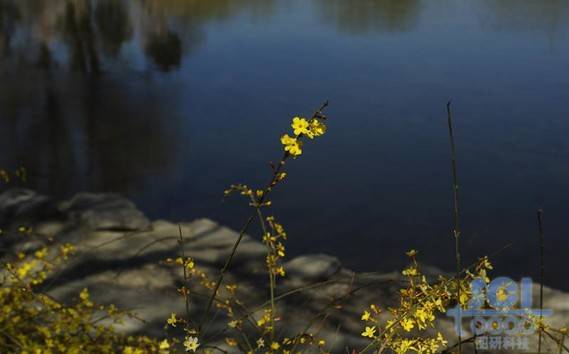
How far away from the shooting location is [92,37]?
11547 millimetres

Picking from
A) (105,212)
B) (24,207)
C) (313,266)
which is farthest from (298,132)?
(24,207)

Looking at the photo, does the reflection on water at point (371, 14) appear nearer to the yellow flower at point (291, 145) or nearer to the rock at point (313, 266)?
the rock at point (313, 266)

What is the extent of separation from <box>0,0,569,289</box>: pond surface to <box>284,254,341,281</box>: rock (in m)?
0.24

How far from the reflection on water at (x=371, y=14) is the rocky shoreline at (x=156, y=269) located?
7.18 metres

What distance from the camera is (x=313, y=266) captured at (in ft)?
14.9

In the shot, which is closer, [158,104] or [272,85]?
[158,104]

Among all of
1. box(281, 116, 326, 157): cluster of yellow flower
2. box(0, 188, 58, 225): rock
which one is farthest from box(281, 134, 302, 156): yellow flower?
box(0, 188, 58, 225): rock

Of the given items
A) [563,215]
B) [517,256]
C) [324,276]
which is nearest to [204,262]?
[324,276]

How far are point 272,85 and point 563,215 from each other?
411cm

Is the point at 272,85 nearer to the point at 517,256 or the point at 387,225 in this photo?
the point at 387,225

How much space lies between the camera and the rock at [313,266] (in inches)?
176

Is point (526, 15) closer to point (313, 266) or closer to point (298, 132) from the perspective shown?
point (313, 266)

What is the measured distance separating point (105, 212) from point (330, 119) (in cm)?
305

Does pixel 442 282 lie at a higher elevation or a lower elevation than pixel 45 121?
higher
